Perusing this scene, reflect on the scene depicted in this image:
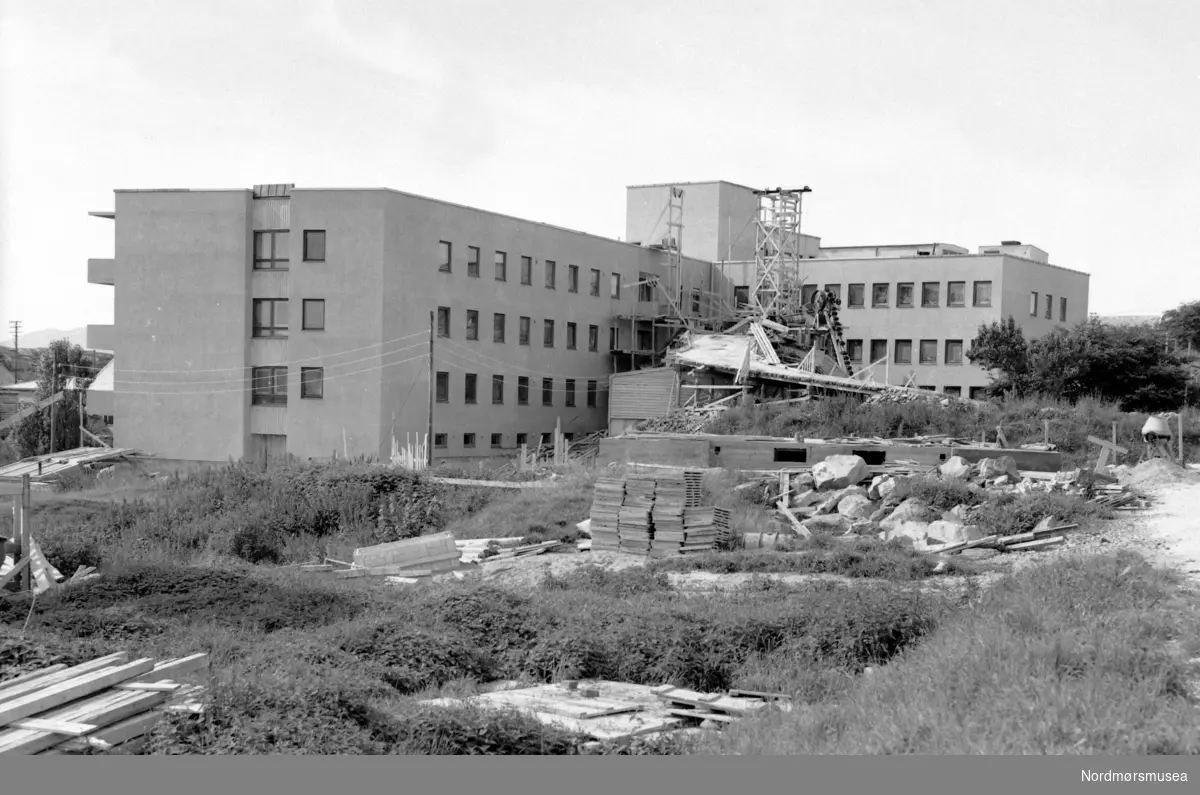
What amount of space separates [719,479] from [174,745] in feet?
72.1

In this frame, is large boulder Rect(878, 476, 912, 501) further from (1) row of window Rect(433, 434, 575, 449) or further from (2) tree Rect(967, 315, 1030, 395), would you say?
(2) tree Rect(967, 315, 1030, 395)

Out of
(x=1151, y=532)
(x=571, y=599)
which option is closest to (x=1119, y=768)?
(x=571, y=599)

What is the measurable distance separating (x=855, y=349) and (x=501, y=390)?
71.6 feet

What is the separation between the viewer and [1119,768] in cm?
848

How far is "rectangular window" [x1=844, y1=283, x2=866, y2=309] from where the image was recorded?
64062 millimetres

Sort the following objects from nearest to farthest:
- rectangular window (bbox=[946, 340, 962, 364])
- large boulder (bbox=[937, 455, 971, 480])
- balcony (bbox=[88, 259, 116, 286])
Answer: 1. large boulder (bbox=[937, 455, 971, 480])
2. balcony (bbox=[88, 259, 116, 286])
3. rectangular window (bbox=[946, 340, 962, 364])

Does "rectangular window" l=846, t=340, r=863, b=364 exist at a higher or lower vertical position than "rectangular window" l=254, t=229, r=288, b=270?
lower

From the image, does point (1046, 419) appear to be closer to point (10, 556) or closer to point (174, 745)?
point (10, 556)

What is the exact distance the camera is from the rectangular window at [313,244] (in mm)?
47406

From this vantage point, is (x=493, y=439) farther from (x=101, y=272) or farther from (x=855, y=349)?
(x=855, y=349)

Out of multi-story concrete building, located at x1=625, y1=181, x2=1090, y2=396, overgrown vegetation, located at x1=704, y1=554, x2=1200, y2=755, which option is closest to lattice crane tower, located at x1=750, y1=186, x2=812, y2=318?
multi-story concrete building, located at x1=625, y1=181, x2=1090, y2=396

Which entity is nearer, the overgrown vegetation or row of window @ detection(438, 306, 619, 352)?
the overgrown vegetation

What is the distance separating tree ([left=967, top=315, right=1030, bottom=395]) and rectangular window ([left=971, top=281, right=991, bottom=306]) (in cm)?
630

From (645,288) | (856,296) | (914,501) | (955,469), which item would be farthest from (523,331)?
(914,501)
